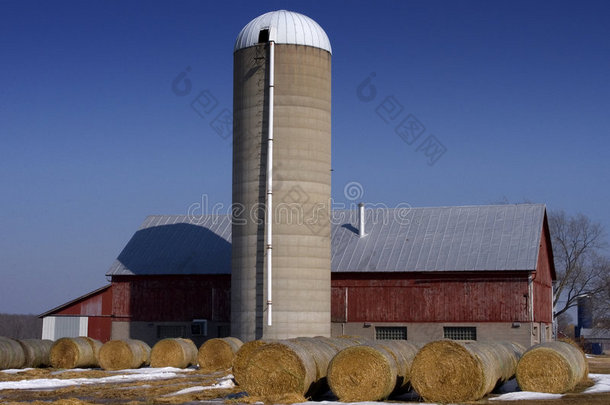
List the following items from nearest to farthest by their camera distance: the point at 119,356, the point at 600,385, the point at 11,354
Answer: the point at 600,385, the point at 11,354, the point at 119,356

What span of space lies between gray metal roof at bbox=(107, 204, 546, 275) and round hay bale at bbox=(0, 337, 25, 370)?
1541cm

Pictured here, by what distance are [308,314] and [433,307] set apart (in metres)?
9.78

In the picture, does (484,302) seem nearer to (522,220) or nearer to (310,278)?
(522,220)

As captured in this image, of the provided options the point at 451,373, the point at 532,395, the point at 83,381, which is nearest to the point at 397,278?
the point at 83,381

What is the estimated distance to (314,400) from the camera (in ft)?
80.0

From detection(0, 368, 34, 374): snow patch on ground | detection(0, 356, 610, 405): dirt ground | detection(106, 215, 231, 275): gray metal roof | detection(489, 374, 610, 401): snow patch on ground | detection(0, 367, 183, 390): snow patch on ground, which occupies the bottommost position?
detection(0, 368, 34, 374): snow patch on ground

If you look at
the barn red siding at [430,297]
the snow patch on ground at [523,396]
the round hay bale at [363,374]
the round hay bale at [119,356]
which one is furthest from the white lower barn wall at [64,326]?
the snow patch on ground at [523,396]

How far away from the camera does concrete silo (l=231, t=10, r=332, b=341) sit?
3819 cm

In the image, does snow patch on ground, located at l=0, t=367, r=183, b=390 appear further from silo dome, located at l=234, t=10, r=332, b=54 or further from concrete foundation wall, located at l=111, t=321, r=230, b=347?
silo dome, located at l=234, t=10, r=332, b=54

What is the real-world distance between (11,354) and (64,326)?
1682cm

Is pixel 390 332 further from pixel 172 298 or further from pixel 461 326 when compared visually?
pixel 172 298

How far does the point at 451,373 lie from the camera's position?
907 inches

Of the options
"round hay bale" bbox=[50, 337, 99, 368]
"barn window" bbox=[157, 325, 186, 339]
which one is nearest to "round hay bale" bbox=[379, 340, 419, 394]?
"round hay bale" bbox=[50, 337, 99, 368]

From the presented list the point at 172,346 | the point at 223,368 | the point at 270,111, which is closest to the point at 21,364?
the point at 172,346
